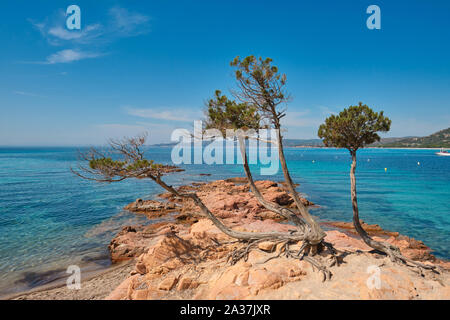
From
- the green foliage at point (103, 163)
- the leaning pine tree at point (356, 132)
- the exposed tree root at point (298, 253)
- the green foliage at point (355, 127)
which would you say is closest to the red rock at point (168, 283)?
the exposed tree root at point (298, 253)

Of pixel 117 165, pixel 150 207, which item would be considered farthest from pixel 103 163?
pixel 150 207

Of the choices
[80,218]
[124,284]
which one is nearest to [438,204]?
[124,284]

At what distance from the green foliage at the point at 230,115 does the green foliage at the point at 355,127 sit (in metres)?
3.96

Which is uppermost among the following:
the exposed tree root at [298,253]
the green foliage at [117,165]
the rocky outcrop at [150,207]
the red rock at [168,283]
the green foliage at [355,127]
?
the green foliage at [355,127]

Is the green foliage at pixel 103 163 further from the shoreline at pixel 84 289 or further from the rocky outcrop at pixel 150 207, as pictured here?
the rocky outcrop at pixel 150 207

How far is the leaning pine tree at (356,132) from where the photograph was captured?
979 centimetres

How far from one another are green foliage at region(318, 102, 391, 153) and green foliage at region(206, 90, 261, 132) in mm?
3958

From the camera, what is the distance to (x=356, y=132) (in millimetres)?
10219

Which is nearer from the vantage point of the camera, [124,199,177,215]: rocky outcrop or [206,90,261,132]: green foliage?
[206,90,261,132]: green foliage

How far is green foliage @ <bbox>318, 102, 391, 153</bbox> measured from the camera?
9852 mm

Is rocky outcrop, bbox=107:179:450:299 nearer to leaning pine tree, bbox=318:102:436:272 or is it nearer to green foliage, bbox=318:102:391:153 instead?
leaning pine tree, bbox=318:102:436:272

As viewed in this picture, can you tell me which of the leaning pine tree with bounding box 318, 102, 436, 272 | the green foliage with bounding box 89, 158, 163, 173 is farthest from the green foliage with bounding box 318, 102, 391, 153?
the green foliage with bounding box 89, 158, 163, 173

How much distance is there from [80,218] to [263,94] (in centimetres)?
1969

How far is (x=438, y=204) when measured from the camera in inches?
1030
